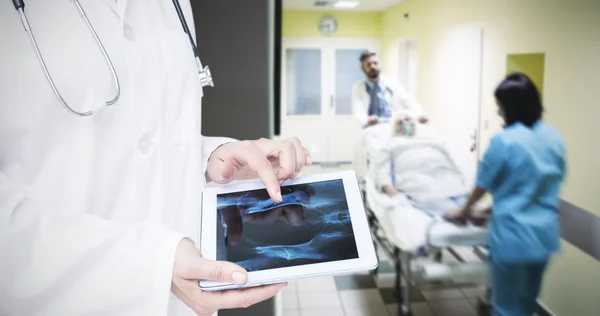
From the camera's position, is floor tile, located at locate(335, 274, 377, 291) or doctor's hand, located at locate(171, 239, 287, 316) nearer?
doctor's hand, located at locate(171, 239, 287, 316)

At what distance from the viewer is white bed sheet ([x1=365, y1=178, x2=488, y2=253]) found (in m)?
1.12

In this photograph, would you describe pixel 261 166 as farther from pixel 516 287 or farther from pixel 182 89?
pixel 516 287

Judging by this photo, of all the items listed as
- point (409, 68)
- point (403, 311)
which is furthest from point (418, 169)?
point (403, 311)

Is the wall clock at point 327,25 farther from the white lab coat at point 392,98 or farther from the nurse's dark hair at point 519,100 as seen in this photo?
the nurse's dark hair at point 519,100

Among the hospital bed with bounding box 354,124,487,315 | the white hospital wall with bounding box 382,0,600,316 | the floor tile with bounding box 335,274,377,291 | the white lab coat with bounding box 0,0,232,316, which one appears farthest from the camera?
the floor tile with bounding box 335,274,377,291

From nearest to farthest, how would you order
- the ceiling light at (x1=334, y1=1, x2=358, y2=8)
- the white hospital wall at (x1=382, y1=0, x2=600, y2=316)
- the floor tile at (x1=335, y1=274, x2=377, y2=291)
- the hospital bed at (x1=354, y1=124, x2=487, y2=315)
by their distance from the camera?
the white hospital wall at (x1=382, y1=0, x2=600, y2=316) < the hospital bed at (x1=354, y1=124, x2=487, y2=315) < the floor tile at (x1=335, y1=274, x2=377, y2=291) < the ceiling light at (x1=334, y1=1, x2=358, y2=8)

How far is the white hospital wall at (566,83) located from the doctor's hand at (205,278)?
0.75 meters

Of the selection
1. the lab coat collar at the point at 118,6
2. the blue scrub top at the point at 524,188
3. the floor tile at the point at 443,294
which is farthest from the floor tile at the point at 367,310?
the lab coat collar at the point at 118,6

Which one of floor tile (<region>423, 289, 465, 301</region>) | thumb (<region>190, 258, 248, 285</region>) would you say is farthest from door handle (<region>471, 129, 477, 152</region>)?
thumb (<region>190, 258, 248, 285</region>)

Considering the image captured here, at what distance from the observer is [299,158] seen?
2.07ft

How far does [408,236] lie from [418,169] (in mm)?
228

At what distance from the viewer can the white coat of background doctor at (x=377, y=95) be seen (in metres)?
1.25

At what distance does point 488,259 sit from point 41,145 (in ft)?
3.39

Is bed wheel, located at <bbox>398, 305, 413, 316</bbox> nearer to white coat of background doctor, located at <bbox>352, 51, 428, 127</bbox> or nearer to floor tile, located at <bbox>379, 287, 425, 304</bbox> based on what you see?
floor tile, located at <bbox>379, 287, 425, 304</bbox>
